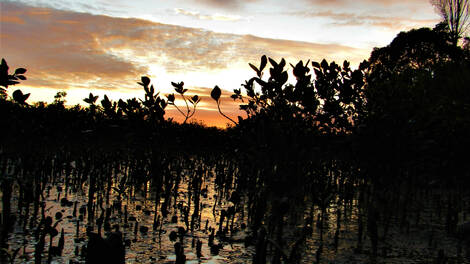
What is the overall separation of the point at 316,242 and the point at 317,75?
2182mm

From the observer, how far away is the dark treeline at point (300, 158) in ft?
12.5

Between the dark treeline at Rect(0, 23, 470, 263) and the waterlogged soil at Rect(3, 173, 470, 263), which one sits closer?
the waterlogged soil at Rect(3, 173, 470, 263)

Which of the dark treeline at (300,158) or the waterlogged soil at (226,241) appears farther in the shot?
the dark treeline at (300,158)

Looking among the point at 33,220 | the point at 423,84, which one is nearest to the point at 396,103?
the point at 423,84

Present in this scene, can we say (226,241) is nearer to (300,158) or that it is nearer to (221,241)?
(221,241)

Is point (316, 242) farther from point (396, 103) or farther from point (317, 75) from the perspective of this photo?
point (396, 103)

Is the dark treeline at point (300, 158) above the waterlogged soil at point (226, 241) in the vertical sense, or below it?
above

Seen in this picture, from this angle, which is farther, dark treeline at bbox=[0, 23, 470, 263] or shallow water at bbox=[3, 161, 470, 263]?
dark treeline at bbox=[0, 23, 470, 263]

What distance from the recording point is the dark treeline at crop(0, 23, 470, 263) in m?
3.80

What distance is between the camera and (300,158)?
3844 millimetres

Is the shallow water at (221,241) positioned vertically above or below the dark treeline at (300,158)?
below

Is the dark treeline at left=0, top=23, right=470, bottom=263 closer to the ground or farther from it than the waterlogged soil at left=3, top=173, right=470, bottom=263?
Answer: farther from it

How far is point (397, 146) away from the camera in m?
5.61

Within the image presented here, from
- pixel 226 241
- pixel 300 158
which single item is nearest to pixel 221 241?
pixel 226 241
